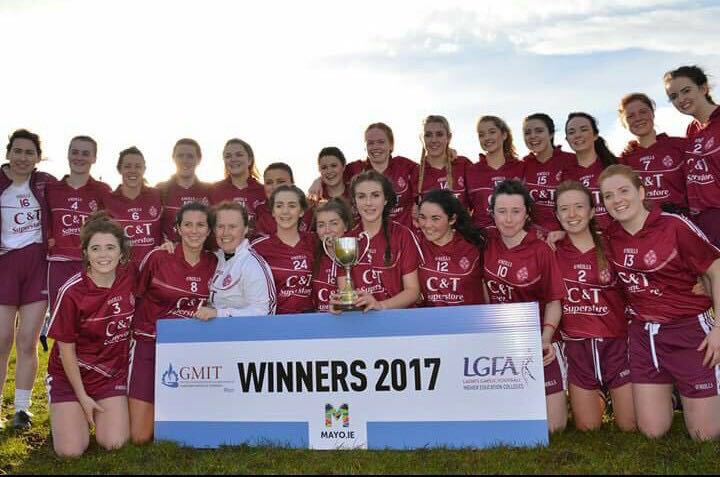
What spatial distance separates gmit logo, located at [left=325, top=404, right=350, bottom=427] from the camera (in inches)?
170

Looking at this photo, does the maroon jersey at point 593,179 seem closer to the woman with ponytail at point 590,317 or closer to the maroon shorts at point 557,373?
the woman with ponytail at point 590,317

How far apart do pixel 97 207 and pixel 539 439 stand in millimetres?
4387

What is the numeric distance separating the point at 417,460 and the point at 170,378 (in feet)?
6.05

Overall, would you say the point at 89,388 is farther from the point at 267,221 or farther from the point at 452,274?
the point at 452,274

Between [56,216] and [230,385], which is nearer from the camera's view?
[230,385]

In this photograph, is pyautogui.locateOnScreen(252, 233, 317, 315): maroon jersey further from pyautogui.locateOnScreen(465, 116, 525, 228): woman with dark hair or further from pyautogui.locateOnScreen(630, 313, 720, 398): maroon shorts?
pyautogui.locateOnScreen(630, 313, 720, 398): maroon shorts

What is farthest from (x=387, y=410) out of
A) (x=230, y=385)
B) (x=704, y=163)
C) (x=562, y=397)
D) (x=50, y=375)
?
(x=704, y=163)

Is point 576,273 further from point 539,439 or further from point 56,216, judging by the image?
point 56,216

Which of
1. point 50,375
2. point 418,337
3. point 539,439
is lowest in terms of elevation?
point 539,439

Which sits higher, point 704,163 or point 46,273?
point 704,163

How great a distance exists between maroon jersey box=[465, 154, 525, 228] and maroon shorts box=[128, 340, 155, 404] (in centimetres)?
299

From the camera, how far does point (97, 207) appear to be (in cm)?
627

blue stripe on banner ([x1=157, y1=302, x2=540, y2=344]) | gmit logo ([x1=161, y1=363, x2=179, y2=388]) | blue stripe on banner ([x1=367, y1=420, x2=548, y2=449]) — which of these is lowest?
blue stripe on banner ([x1=367, y1=420, x2=548, y2=449])

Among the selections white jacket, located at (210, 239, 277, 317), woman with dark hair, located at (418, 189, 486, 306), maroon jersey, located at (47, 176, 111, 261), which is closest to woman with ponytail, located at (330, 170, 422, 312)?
woman with dark hair, located at (418, 189, 486, 306)
